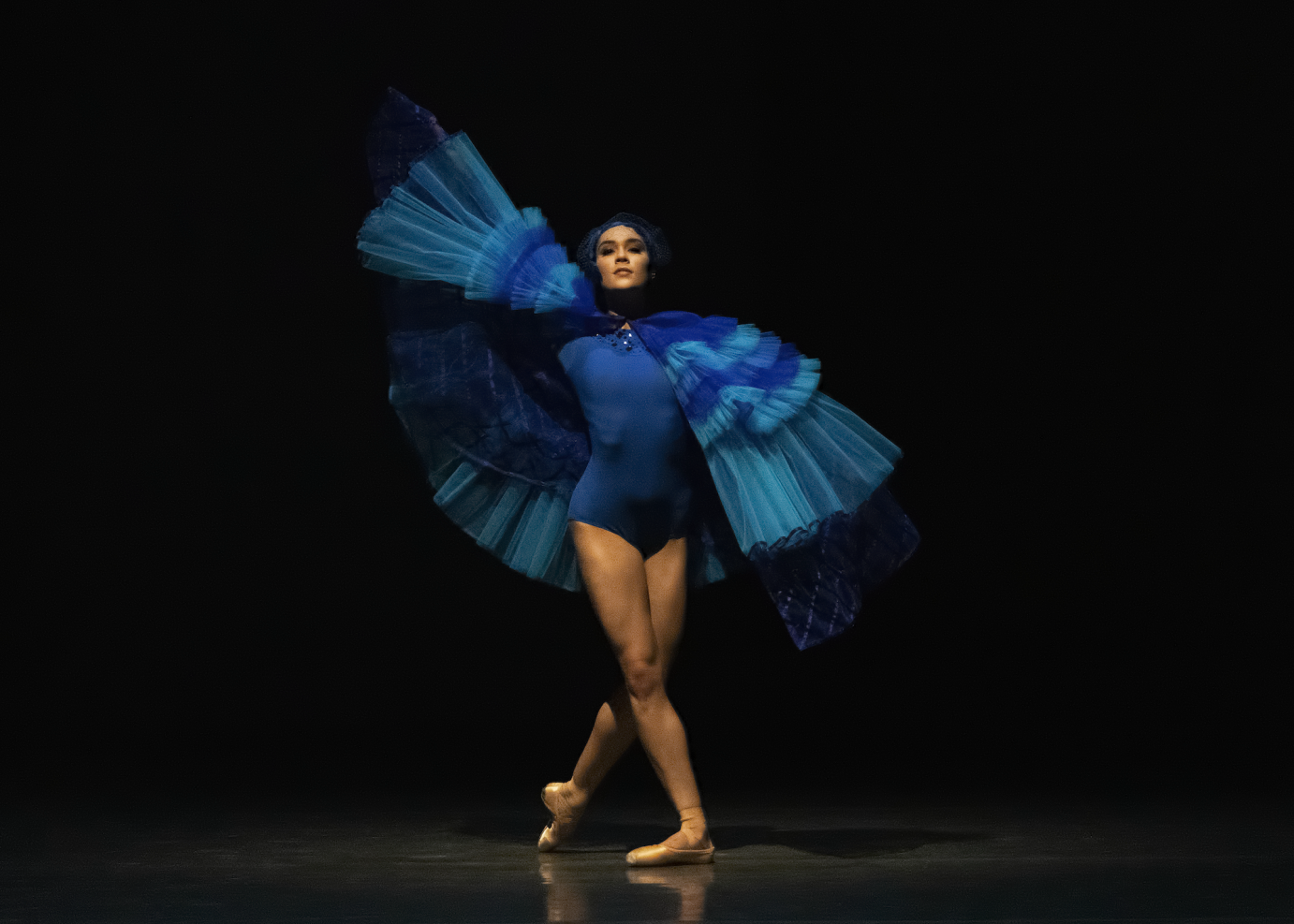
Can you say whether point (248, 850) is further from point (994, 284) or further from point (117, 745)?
point (994, 284)

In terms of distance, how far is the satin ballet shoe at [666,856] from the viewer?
3.29 m

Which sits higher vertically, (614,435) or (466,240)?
(466,240)

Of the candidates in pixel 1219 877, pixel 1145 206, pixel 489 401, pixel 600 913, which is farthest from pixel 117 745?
pixel 1145 206

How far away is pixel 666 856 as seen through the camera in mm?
3291

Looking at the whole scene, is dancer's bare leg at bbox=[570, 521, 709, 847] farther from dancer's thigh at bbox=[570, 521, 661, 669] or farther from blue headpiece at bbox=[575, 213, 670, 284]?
Result: blue headpiece at bbox=[575, 213, 670, 284]

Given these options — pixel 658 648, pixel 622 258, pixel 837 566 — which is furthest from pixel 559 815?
pixel 622 258

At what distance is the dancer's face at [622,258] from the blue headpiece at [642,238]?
2 cm

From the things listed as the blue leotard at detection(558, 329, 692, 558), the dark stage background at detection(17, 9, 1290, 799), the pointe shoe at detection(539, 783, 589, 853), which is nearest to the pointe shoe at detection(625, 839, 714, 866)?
the pointe shoe at detection(539, 783, 589, 853)

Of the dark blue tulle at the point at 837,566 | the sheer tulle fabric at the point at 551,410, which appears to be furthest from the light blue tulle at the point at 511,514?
the dark blue tulle at the point at 837,566

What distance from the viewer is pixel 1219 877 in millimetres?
3098

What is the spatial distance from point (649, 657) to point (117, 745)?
8.69ft

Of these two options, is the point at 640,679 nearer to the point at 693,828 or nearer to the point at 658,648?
the point at 658,648

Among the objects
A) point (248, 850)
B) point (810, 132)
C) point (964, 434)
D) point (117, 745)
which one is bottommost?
point (117, 745)

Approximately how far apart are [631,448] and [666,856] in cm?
80
